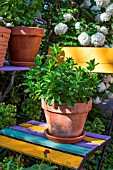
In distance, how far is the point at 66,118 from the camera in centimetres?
159

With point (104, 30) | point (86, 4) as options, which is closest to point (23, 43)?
point (104, 30)

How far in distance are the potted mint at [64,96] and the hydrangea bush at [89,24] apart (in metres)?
1.25

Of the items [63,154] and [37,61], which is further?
[37,61]

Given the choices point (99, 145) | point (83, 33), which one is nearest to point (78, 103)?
point (99, 145)

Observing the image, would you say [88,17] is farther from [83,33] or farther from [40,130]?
[40,130]

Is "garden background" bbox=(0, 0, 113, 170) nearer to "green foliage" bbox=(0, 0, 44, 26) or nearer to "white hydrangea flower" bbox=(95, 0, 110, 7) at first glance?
"white hydrangea flower" bbox=(95, 0, 110, 7)

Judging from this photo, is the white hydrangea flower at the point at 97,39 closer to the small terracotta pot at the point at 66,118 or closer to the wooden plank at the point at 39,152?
the small terracotta pot at the point at 66,118

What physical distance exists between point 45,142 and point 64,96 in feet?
0.94

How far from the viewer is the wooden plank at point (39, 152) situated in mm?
1403

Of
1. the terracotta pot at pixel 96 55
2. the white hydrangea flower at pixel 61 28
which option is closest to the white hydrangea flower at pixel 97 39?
the white hydrangea flower at pixel 61 28

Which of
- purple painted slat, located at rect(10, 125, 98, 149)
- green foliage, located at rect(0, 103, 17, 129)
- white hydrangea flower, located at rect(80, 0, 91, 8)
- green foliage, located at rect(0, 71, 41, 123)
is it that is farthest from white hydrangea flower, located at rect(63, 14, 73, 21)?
purple painted slat, located at rect(10, 125, 98, 149)

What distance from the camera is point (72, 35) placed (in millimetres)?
3018

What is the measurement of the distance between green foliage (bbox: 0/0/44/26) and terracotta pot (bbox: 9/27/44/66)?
13 centimetres

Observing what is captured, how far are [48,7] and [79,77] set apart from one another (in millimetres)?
1700
